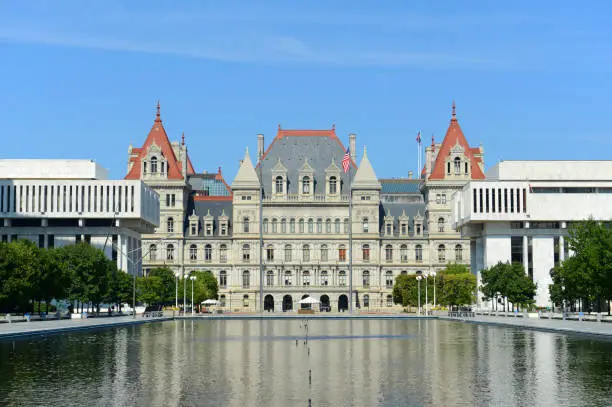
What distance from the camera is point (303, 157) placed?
569 feet

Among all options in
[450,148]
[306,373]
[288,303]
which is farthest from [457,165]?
[306,373]

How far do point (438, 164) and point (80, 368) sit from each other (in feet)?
455

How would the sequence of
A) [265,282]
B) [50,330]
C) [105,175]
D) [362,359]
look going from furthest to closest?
1. [265,282]
2. [105,175]
3. [50,330]
4. [362,359]

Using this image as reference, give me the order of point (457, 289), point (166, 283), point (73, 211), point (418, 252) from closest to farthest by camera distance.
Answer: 1. point (457, 289)
2. point (73, 211)
3. point (166, 283)
4. point (418, 252)

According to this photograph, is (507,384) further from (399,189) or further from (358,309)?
(399,189)

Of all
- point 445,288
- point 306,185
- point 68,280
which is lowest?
point 445,288

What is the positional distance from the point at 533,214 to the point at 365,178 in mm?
37535

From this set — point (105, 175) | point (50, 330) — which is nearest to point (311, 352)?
point (50, 330)

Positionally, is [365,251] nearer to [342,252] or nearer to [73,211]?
[342,252]

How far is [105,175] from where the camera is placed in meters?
157

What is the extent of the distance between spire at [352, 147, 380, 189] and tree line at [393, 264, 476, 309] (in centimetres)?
1963

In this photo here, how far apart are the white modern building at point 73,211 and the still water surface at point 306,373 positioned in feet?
285

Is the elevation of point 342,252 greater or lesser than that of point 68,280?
greater

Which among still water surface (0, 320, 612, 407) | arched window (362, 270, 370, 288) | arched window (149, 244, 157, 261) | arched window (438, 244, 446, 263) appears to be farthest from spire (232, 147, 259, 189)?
still water surface (0, 320, 612, 407)
